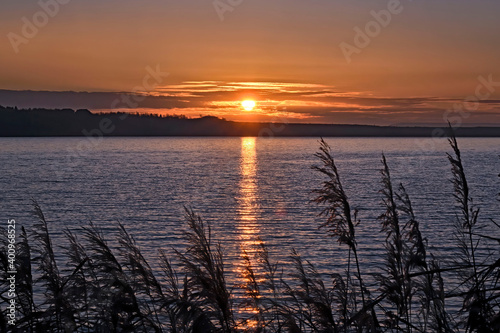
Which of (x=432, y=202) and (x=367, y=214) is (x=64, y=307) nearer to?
(x=367, y=214)

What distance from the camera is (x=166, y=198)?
60438 millimetres

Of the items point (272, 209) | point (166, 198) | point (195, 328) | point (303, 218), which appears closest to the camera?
point (195, 328)

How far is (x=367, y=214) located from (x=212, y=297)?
142 ft

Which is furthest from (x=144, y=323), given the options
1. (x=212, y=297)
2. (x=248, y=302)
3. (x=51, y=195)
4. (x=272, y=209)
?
(x=51, y=195)

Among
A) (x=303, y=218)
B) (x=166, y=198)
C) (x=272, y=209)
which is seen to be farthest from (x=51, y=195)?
(x=303, y=218)

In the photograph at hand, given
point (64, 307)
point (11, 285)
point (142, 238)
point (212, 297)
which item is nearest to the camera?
point (212, 297)

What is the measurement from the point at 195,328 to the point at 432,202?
5328 centimetres

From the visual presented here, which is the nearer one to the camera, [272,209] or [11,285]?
[11,285]

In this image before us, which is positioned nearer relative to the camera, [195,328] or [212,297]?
[195,328]

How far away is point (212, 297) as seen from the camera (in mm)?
4402

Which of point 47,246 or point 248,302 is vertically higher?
point 47,246

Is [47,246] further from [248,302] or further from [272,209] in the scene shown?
[272,209]

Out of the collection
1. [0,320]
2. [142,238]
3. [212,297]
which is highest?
[212,297]

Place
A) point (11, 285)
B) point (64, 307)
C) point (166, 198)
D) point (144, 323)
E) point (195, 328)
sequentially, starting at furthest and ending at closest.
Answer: point (166, 198) < point (11, 285) < point (64, 307) < point (144, 323) < point (195, 328)
